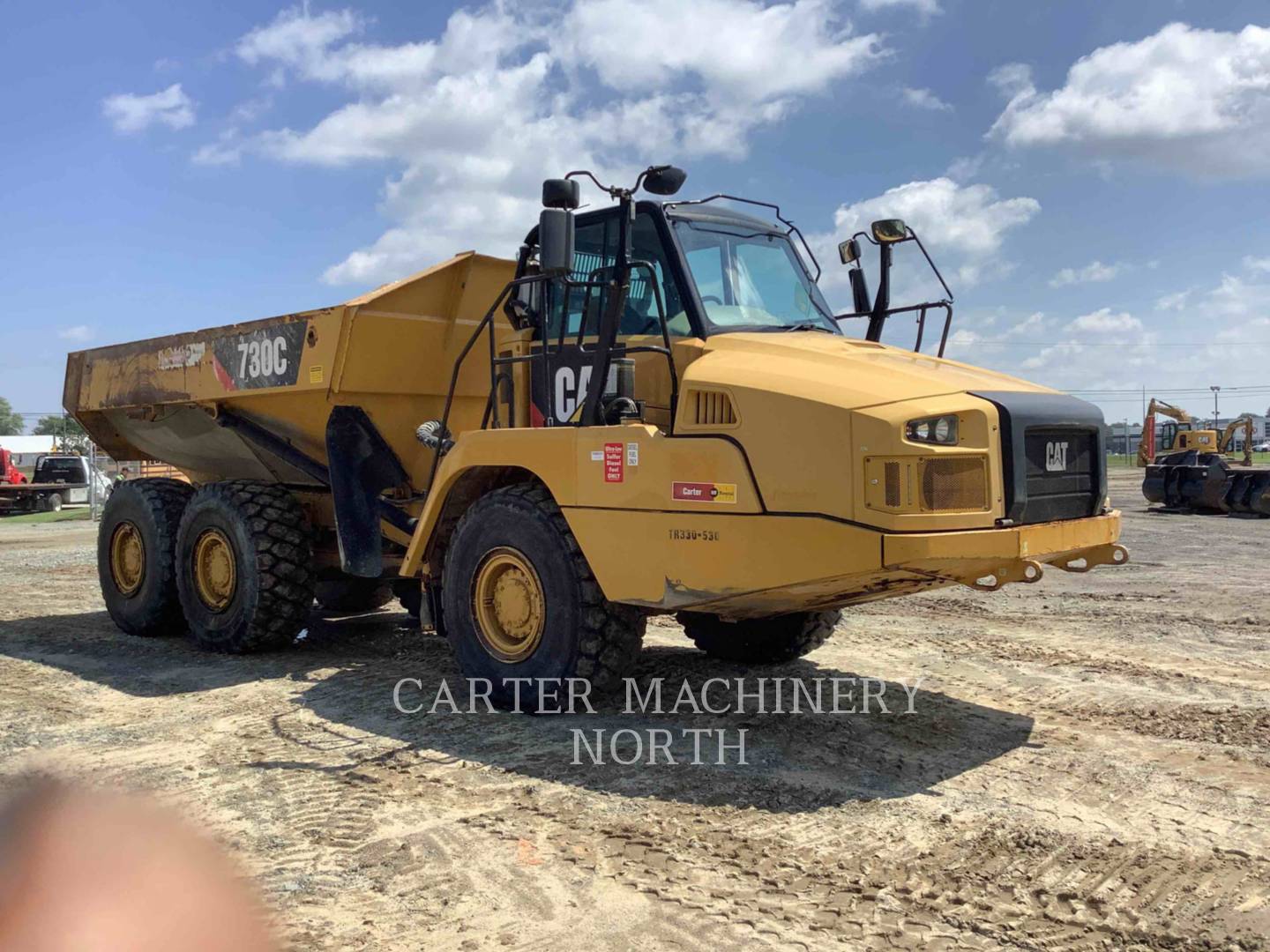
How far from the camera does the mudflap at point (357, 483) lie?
23.0 ft

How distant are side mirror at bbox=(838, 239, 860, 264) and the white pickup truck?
27.2 metres

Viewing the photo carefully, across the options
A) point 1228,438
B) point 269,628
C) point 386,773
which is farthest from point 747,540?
point 1228,438

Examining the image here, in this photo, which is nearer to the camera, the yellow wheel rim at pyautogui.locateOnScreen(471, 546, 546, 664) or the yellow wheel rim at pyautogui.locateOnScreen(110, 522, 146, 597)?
the yellow wheel rim at pyautogui.locateOnScreen(471, 546, 546, 664)

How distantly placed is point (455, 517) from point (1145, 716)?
3.81 metres

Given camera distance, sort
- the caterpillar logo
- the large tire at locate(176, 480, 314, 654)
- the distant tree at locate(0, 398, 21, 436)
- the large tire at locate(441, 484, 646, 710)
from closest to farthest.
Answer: the caterpillar logo < the large tire at locate(441, 484, 646, 710) < the large tire at locate(176, 480, 314, 654) < the distant tree at locate(0, 398, 21, 436)

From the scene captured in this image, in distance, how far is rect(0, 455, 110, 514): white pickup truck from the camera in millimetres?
30750

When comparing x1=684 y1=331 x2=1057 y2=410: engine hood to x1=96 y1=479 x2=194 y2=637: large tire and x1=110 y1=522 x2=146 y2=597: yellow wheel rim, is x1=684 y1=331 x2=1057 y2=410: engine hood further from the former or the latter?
x1=110 y1=522 x2=146 y2=597: yellow wheel rim

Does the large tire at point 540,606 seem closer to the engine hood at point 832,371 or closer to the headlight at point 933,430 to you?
the engine hood at point 832,371

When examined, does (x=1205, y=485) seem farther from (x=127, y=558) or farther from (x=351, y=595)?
(x=127, y=558)

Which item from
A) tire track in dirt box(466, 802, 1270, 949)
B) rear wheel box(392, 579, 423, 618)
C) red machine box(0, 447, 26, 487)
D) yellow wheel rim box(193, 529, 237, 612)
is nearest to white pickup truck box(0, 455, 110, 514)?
red machine box(0, 447, 26, 487)

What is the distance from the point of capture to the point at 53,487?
3120 cm

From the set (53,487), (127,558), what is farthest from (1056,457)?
(53,487)

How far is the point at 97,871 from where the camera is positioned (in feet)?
11.9

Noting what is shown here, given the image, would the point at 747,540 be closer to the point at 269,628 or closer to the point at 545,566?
the point at 545,566
